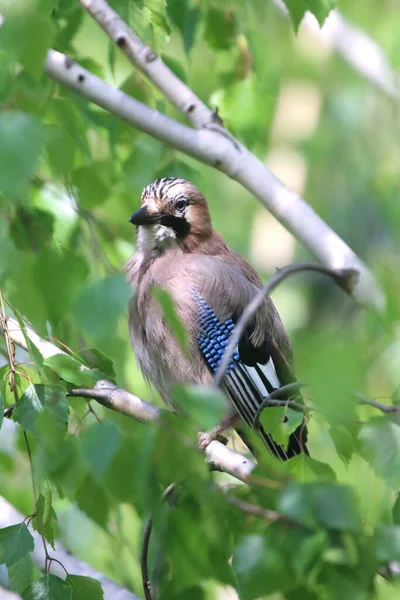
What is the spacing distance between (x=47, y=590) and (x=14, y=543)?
82mm

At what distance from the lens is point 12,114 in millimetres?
1060

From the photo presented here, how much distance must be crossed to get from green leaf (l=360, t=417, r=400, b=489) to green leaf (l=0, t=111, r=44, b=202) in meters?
0.58

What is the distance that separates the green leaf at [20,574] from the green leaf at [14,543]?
0.07 m

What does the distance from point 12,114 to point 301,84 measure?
Result: 5.82 meters

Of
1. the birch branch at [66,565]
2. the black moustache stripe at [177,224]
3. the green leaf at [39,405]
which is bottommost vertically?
the birch branch at [66,565]

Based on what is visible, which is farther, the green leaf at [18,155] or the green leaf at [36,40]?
the green leaf at [36,40]

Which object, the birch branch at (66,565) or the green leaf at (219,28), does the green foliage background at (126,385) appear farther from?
the birch branch at (66,565)

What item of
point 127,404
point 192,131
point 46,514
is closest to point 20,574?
point 46,514

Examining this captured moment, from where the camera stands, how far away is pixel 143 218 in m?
2.33

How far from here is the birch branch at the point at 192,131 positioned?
186 centimetres

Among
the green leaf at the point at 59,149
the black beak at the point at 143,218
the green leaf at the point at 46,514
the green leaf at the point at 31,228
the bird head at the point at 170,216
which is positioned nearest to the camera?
the green leaf at the point at 59,149

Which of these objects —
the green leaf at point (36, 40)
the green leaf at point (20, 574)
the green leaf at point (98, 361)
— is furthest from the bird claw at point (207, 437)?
the green leaf at point (36, 40)

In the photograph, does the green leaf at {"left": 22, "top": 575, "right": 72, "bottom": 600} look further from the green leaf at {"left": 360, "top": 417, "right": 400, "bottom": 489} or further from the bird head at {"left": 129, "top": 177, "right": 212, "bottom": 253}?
the bird head at {"left": 129, "top": 177, "right": 212, "bottom": 253}

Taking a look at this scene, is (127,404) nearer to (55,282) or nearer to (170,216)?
(55,282)
